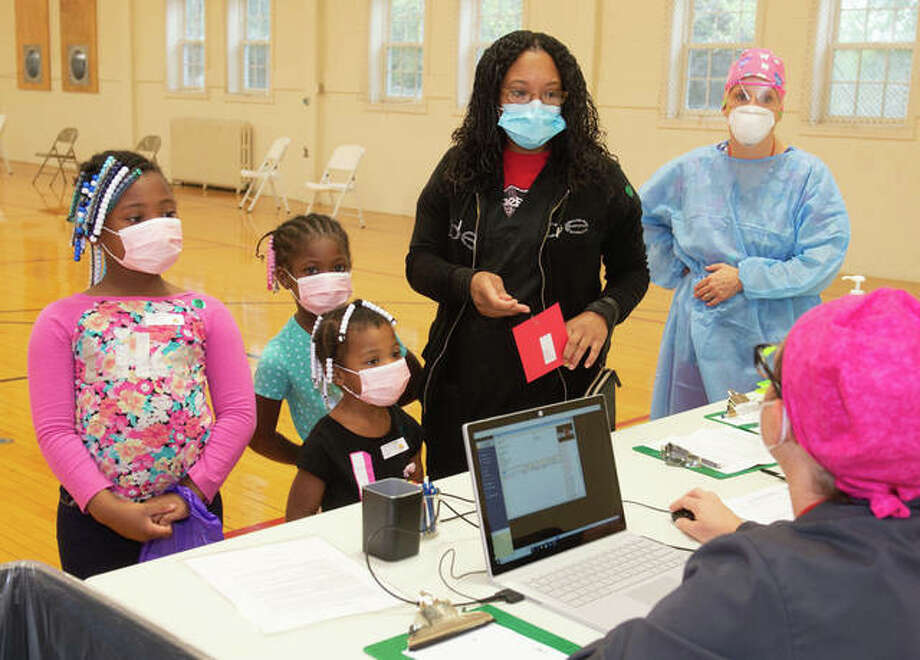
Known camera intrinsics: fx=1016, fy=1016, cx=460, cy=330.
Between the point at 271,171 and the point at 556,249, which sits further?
the point at 271,171

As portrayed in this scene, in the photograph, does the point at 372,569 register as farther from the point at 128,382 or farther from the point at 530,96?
the point at 530,96

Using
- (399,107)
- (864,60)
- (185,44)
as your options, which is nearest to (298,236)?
(864,60)

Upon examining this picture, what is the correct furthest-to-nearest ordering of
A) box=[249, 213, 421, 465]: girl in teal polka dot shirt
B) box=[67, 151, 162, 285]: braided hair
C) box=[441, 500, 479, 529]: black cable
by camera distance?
box=[249, 213, 421, 465]: girl in teal polka dot shirt
box=[67, 151, 162, 285]: braided hair
box=[441, 500, 479, 529]: black cable

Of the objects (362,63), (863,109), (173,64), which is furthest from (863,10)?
(173,64)

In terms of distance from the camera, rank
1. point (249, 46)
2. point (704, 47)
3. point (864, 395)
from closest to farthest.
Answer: point (864, 395) → point (704, 47) → point (249, 46)

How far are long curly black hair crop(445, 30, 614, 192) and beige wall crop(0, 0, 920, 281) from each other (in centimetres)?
730

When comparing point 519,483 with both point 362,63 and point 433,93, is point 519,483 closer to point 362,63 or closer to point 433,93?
point 433,93

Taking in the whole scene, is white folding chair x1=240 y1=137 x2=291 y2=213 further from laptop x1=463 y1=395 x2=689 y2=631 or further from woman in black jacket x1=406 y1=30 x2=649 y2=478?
laptop x1=463 y1=395 x2=689 y2=631

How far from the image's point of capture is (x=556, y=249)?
8.17ft

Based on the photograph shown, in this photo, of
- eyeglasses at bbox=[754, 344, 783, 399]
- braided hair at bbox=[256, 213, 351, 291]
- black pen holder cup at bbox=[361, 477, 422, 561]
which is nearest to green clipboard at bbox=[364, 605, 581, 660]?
black pen holder cup at bbox=[361, 477, 422, 561]

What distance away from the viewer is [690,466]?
245cm

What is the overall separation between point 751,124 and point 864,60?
6.85 m

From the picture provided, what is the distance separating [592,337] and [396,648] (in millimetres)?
1116

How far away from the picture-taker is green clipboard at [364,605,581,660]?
4.91 feet
